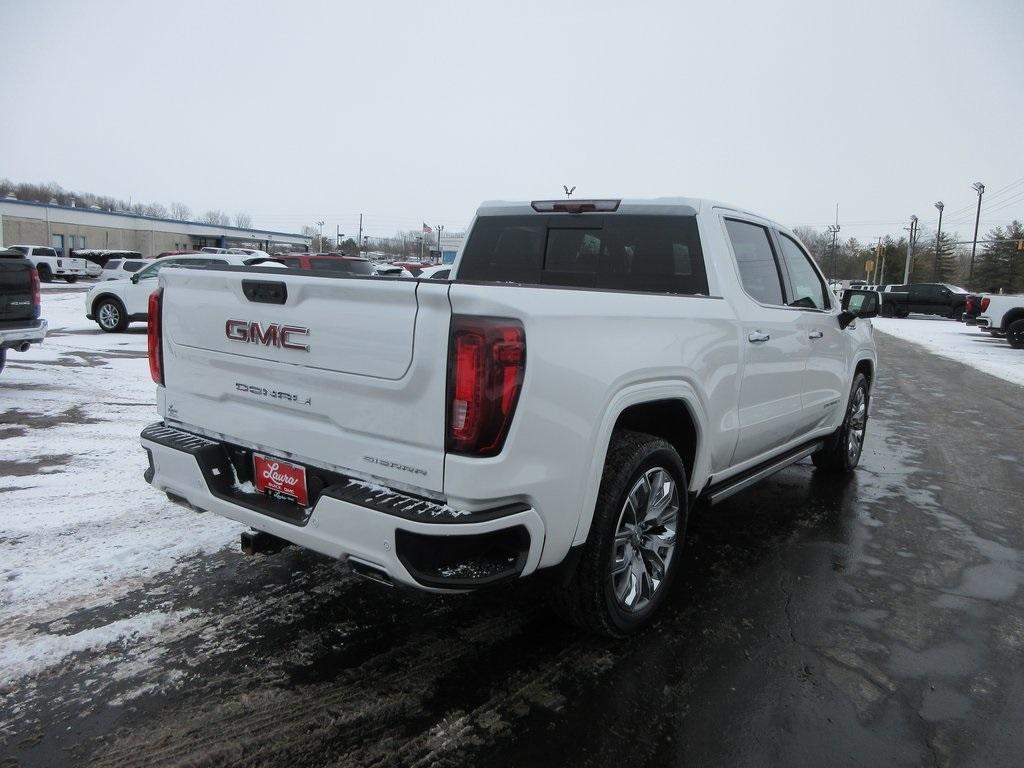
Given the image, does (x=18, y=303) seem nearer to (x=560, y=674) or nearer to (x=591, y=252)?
(x=591, y=252)

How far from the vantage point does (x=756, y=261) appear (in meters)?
4.40

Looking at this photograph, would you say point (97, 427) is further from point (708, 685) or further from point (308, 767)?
point (708, 685)

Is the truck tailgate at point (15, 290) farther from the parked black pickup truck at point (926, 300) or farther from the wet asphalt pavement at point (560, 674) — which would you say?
the parked black pickup truck at point (926, 300)

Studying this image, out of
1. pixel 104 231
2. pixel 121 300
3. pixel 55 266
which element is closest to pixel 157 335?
pixel 121 300

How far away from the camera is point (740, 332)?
380 cm

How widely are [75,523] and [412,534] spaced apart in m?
3.07

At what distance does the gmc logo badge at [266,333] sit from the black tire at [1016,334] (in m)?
22.4

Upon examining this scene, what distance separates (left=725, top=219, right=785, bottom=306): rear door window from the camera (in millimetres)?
4188

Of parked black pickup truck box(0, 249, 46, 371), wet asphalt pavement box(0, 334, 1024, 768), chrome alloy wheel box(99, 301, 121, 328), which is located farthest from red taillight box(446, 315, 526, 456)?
chrome alloy wheel box(99, 301, 121, 328)

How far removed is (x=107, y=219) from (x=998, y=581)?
7779cm

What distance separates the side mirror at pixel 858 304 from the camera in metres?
5.51

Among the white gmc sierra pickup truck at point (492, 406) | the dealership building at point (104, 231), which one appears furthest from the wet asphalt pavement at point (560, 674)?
the dealership building at point (104, 231)

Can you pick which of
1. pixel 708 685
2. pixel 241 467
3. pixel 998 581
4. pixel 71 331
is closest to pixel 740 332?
pixel 708 685

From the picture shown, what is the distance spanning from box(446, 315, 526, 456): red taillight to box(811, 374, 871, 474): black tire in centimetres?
438
